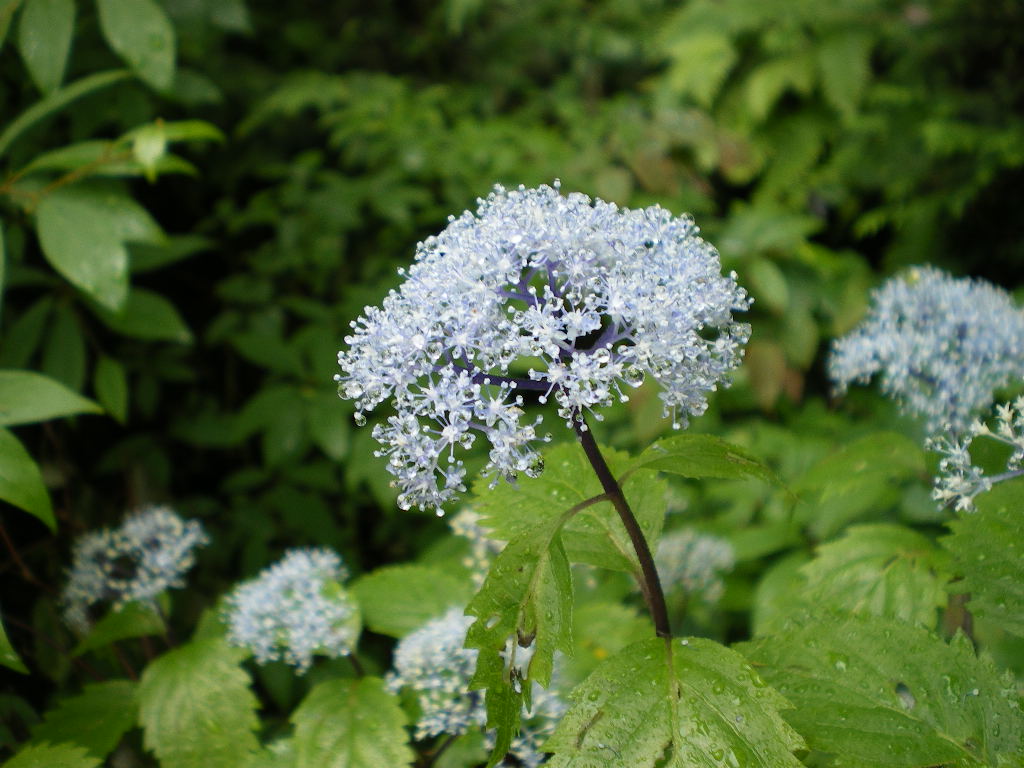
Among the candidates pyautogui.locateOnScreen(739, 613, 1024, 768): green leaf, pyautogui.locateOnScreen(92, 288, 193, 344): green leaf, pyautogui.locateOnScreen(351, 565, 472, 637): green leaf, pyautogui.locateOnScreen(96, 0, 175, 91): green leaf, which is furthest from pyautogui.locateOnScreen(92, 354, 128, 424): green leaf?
pyautogui.locateOnScreen(739, 613, 1024, 768): green leaf

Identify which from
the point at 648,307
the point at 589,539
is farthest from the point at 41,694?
the point at 648,307

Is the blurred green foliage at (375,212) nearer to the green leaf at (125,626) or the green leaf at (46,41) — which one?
the green leaf at (46,41)

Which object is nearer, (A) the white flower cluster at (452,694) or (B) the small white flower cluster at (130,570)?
(A) the white flower cluster at (452,694)

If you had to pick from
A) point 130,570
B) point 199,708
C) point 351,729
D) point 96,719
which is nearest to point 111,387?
point 130,570

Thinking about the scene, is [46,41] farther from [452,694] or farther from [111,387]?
[452,694]

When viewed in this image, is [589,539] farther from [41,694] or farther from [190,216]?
[190,216]

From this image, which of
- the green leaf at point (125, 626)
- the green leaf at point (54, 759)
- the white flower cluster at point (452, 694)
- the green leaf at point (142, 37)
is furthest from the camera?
the green leaf at point (142, 37)

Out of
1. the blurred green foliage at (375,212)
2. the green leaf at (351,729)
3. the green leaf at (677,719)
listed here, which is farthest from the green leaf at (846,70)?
the green leaf at (351,729)
